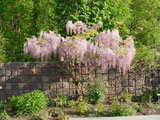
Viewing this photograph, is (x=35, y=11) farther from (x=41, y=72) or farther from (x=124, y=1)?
(x=41, y=72)

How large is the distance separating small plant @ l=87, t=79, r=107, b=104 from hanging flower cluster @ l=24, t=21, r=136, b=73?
521mm

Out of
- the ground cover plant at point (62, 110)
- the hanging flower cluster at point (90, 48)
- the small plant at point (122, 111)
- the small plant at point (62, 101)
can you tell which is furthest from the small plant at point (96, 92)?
the small plant at point (122, 111)

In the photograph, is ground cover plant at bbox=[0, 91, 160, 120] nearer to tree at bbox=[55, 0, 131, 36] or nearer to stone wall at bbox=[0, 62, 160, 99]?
stone wall at bbox=[0, 62, 160, 99]

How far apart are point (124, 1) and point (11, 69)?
665cm

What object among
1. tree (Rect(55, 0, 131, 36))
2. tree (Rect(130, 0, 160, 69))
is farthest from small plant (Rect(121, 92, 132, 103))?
tree (Rect(130, 0, 160, 69))

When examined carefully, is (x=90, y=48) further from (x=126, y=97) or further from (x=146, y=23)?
(x=146, y=23)

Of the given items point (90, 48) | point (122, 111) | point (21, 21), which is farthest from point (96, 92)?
point (21, 21)

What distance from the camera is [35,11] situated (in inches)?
513

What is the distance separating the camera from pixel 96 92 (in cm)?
680

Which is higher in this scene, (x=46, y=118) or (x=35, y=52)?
(x=35, y=52)

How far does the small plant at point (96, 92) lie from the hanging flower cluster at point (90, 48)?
0.52 metres

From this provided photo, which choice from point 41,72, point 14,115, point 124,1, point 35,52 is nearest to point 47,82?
point 41,72

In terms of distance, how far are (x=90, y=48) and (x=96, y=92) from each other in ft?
4.15

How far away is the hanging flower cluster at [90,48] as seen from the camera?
21.1 feet
